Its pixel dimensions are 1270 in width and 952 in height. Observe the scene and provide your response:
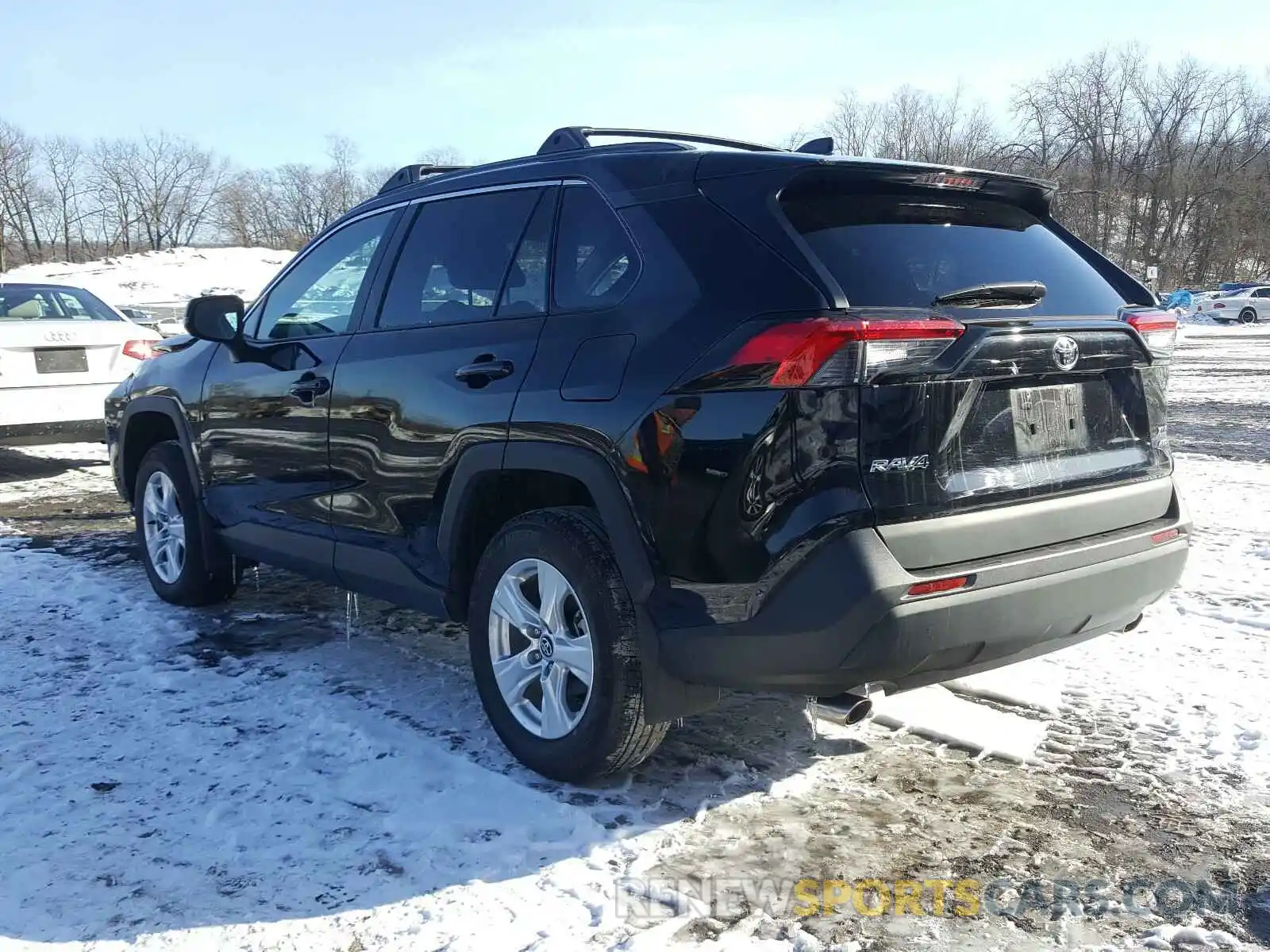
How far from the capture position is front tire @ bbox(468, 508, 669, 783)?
3.12 meters

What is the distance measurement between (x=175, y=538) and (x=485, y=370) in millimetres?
2735

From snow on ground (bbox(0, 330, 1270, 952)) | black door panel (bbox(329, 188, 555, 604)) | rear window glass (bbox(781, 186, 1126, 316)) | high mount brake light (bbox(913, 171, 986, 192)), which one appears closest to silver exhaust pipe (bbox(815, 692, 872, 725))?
snow on ground (bbox(0, 330, 1270, 952))

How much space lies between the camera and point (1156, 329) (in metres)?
3.40

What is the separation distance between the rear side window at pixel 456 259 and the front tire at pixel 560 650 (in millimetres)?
782

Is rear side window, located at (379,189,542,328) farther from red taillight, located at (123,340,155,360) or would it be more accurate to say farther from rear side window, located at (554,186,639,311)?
red taillight, located at (123,340,155,360)

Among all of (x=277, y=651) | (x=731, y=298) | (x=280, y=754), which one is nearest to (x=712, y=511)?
(x=731, y=298)

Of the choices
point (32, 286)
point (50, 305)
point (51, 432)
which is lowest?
point (51, 432)

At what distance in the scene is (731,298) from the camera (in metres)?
2.88

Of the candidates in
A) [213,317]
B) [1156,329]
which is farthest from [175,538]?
[1156,329]

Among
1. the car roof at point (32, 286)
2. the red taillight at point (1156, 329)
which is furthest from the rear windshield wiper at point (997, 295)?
the car roof at point (32, 286)

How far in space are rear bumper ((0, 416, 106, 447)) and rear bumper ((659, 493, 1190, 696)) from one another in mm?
7219

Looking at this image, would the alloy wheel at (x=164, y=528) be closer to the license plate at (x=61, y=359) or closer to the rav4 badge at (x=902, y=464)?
the rav4 badge at (x=902, y=464)

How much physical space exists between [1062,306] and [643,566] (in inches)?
56.9

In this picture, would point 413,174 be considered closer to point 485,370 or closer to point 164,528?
point 485,370
